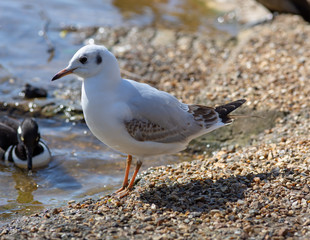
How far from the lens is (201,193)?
4.57 metres

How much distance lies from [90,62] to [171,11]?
858cm

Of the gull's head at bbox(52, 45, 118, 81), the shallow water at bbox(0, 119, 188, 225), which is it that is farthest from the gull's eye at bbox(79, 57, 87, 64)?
the shallow water at bbox(0, 119, 188, 225)

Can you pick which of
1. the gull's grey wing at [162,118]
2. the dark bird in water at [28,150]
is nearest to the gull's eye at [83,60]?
the gull's grey wing at [162,118]

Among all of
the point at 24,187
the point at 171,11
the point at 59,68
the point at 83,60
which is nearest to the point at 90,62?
the point at 83,60

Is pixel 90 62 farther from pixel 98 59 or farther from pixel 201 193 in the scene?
pixel 201 193

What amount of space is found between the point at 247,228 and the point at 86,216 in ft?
4.55

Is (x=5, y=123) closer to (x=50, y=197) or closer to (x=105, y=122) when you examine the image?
(x=50, y=197)

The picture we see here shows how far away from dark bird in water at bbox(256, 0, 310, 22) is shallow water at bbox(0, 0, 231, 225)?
1566 millimetres

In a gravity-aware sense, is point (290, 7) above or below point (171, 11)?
above

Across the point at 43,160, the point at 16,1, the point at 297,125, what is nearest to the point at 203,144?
the point at 297,125

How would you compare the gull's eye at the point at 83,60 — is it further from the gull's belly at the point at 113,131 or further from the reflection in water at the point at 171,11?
the reflection in water at the point at 171,11

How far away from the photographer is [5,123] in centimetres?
699

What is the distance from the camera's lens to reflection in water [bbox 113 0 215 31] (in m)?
11.9

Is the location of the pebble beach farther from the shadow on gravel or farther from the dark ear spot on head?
the dark ear spot on head
